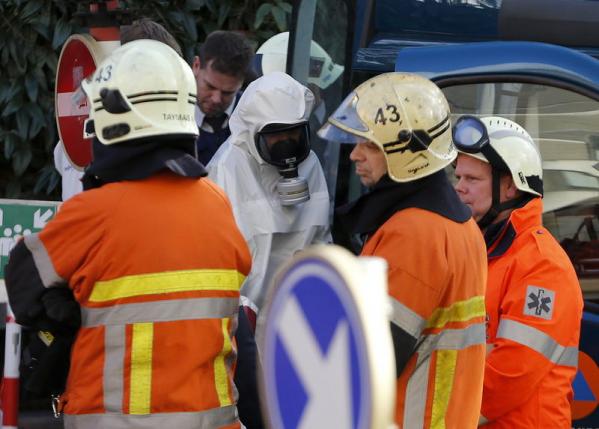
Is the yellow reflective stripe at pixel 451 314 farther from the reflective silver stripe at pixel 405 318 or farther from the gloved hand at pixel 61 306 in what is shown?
the gloved hand at pixel 61 306

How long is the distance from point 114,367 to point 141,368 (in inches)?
2.6

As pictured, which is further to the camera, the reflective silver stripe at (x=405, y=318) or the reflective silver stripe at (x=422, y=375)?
the reflective silver stripe at (x=422, y=375)

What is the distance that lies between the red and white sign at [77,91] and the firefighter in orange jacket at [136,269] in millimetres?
1111

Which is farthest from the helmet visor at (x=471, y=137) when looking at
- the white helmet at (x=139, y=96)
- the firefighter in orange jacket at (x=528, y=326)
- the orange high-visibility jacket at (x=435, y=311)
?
the white helmet at (x=139, y=96)

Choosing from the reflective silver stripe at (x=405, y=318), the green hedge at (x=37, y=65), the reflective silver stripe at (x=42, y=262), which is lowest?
the green hedge at (x=37, y=65)

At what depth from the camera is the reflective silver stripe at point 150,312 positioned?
3.17 metres

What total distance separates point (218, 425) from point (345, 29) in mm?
2547

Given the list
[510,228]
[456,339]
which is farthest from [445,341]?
[510,228]

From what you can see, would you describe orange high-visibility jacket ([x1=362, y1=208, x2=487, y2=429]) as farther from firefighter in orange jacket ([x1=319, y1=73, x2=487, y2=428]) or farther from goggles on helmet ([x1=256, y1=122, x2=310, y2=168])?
goggles on helmet ([x1=256, y1=122, x2=310, y2=168])

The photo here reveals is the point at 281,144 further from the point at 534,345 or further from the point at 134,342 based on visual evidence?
the point at 134,342

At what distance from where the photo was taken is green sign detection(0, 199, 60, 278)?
434 cm

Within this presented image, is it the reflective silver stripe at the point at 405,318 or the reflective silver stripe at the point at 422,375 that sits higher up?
the reflective silver stripe at the point at 405,318

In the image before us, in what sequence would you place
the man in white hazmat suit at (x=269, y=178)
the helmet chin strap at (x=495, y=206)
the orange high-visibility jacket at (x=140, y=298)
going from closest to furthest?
the orange high-visibility jacket at (x=140, y=298) → the helmet chin strap at (x=495, y=206) → the man in white hazmat suit at (x=269, y=178)

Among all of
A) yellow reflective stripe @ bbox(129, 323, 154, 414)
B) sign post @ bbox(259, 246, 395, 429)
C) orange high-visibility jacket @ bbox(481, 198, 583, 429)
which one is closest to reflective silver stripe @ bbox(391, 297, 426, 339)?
yellow reflective stripe @ bbox(129, 323, 154, 414)
